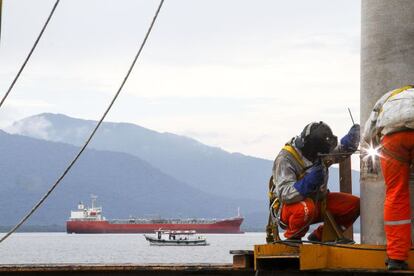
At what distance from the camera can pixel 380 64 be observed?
8.02 meters

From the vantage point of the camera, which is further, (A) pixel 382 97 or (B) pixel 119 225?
(B) pixel 119 225

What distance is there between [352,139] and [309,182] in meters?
0.79

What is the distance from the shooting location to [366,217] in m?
8.05

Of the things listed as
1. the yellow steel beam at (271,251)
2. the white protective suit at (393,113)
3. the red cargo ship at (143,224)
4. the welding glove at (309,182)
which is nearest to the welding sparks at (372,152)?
the white protective suit at (393,113)

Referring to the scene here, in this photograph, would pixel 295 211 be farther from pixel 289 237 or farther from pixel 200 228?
pixel 200 228

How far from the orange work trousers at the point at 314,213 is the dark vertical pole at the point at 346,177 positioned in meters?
0.39

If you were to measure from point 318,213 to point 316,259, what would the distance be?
920 millimetres

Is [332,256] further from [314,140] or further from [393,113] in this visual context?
[393,113]

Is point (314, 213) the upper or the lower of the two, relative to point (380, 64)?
lower

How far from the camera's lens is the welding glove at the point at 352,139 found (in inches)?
325

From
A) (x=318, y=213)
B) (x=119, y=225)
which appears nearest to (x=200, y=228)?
(x=119, y=225)

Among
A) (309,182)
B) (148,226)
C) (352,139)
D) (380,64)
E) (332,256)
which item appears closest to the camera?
(332,256)

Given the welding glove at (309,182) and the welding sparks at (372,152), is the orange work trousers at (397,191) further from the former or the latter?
the welding glove at (309,182)

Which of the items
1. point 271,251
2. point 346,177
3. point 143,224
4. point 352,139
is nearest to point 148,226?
point 143,224
